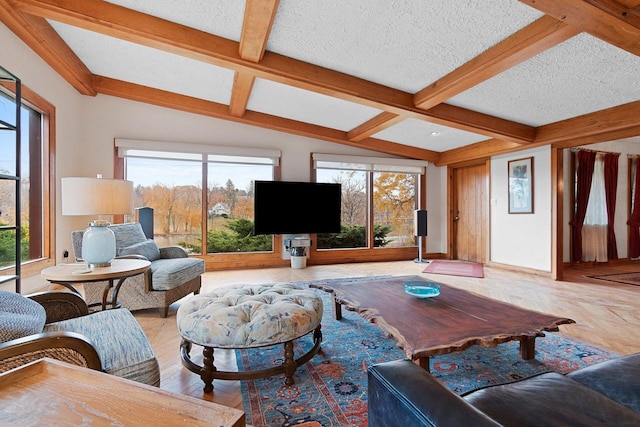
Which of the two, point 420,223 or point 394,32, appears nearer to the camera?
point 394,32

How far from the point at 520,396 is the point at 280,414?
977 millimetres

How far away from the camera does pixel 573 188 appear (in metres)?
5.44

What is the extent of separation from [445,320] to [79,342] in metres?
1.63

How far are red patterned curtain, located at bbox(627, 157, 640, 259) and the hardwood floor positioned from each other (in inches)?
21.3

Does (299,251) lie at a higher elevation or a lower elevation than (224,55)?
lower

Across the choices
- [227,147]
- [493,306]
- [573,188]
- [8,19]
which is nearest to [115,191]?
[8,19]

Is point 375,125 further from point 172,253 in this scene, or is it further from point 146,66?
point 172,253

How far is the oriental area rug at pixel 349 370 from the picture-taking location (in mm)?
1441

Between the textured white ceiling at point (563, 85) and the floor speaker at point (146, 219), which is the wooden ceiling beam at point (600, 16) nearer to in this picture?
the textured white ceiling at point (563, 85)

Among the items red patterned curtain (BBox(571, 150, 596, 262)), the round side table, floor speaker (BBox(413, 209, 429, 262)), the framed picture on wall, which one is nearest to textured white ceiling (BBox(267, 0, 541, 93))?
the round side table

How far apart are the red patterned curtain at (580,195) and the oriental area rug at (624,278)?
0.71 meters

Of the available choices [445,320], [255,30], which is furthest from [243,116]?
[445,320]

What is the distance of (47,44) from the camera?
3182mm

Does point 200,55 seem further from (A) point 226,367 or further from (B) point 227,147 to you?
(A) point 226,367
